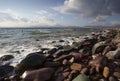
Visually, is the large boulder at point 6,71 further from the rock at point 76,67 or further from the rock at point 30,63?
the rock at point 76,67

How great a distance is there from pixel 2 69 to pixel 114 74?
222 inches

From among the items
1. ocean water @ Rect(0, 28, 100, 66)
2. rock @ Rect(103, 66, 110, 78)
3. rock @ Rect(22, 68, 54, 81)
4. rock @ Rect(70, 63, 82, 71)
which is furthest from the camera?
ocean water @ Rect(0, 28, 100, 66)

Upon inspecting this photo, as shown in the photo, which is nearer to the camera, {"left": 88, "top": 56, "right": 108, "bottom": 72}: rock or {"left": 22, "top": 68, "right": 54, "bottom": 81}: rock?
{"left": 22, "top": 68, "right": 54, "bottom": 81}: rock

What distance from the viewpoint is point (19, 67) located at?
354 inches

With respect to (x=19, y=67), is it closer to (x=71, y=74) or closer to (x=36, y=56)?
(x=36, y=56)

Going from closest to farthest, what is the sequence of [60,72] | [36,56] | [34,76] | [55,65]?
[34,76] < [60,72] < [55,65] < [36,56]

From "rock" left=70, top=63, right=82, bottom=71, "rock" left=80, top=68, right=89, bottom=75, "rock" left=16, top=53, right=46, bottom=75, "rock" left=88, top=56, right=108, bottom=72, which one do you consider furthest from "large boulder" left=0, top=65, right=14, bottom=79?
"rock" left=88, top=56, right=108, bottom=72

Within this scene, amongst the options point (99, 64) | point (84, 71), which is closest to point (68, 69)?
point (84, 71)

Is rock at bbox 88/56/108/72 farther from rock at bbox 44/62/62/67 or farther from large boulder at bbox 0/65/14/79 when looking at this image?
large boulder at bbox 0/65/14/79

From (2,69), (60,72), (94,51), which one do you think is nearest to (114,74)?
(60,72)

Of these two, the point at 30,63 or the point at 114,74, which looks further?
the point at 30,63

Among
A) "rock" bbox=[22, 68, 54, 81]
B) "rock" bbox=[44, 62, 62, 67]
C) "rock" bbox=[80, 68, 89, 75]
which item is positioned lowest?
"rock" bbox=[22, 68, 54, 81]

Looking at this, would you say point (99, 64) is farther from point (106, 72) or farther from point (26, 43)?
point (26, 43)

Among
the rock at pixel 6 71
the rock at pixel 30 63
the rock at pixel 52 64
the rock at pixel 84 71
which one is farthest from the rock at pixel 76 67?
the rock at pixel 6 71
